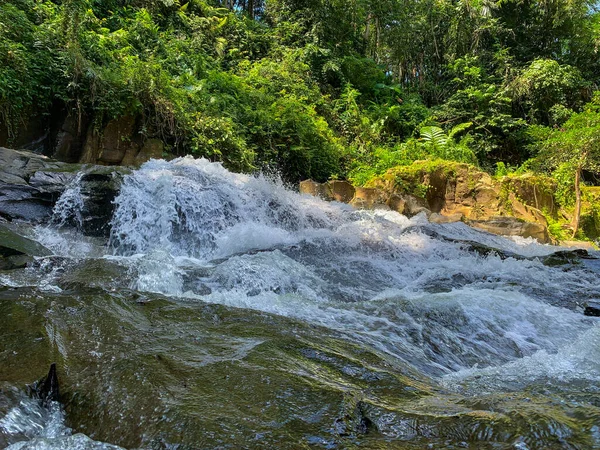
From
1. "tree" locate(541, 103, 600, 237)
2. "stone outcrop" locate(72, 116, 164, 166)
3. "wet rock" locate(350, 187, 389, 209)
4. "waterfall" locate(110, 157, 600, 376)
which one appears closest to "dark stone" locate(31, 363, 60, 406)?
"waterfall" locate(110, 157, 600, 376)

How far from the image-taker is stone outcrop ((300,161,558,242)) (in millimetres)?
12242

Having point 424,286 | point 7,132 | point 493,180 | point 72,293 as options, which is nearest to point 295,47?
point 493,180

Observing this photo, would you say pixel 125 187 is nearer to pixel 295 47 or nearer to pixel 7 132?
pixel 7 132

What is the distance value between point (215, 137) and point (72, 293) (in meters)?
8.52

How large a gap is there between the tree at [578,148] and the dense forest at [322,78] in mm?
61

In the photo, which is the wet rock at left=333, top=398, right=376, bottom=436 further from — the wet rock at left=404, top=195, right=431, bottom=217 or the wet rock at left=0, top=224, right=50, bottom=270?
the wet rock at left=404, top=195, right=431, bottom=217

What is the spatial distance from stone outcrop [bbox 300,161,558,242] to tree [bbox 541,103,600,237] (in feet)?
3.37

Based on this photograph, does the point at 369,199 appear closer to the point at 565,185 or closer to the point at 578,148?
the point at 565,185

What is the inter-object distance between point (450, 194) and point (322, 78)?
9.25m

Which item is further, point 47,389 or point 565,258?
point 565,258

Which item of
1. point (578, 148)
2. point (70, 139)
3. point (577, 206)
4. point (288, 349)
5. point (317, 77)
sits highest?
point (317, 77)

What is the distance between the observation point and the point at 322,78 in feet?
64.9

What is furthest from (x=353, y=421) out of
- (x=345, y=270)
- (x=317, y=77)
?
(x=317, y=77)

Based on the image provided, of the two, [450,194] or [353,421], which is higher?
[450,194]
